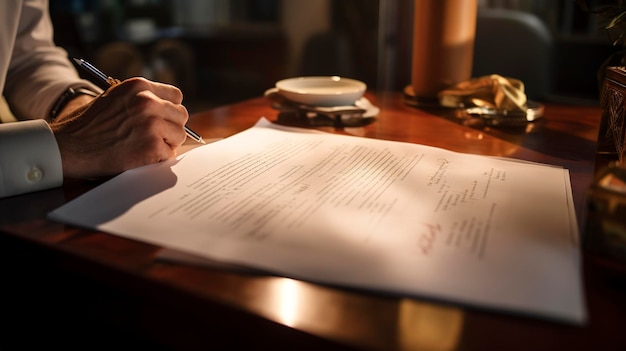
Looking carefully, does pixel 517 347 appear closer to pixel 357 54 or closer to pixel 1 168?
pixel 1 168

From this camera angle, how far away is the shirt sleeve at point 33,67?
3.09ft

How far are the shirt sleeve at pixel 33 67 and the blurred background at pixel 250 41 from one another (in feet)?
3.13

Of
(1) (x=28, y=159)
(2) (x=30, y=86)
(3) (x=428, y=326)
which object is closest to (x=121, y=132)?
(1) (x=28, y=159)

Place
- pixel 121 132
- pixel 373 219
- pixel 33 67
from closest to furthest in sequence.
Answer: pixel 373 219 → pixel 121 132 → pixel 33 67

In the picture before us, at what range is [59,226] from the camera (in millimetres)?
436

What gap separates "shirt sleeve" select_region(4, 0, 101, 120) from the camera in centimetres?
94

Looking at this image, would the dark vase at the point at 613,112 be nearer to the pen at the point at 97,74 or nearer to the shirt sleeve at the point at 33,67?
the pen at the point at 97,74

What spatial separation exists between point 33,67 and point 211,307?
3.02 feet

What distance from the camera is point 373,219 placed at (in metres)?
0.43

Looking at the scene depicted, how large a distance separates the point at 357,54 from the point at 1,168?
4.95ft

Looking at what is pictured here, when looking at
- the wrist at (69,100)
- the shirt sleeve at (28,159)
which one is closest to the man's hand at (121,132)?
the shirt sleeve at (28,159)

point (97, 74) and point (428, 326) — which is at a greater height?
point (97, 74)

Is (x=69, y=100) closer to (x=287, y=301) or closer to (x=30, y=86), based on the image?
(x=30, y=86)

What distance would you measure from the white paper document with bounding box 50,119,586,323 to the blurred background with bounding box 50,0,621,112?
1220mm
